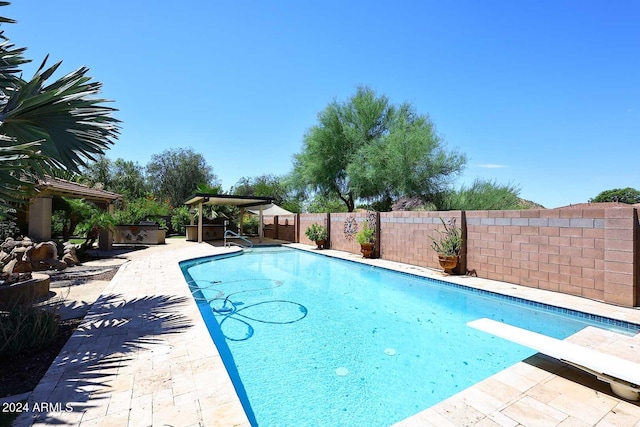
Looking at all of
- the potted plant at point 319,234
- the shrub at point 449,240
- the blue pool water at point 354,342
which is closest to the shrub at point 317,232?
the potted plant at point 319,234

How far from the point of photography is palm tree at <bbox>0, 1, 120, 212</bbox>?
3.50m

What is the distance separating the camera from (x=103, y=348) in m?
3.50

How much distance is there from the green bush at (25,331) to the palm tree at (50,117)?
54.4 inches

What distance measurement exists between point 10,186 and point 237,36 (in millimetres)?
9274

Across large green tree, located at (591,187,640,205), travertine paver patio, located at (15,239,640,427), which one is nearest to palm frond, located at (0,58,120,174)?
travertine paver patio, located at (15,239,640,427)

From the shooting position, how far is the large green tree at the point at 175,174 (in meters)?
29.0

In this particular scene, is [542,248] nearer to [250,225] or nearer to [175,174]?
[250,225]

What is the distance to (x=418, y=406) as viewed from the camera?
10.3 feet

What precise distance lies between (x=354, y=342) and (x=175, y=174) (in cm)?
2904

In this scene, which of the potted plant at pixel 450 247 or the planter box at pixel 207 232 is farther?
the planter box at pixel 207 232

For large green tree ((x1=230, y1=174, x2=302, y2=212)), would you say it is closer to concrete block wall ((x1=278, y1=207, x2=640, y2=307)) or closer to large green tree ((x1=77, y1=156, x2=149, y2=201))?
large green tree ((x1=77, y1=156, x2=149, y2=201))

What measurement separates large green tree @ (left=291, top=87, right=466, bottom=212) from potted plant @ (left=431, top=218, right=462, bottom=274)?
21.1 ft

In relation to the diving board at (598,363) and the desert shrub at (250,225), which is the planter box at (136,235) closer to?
the desert shrub at (250,225)

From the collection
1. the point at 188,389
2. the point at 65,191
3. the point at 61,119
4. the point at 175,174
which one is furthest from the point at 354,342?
the point at 175,174
